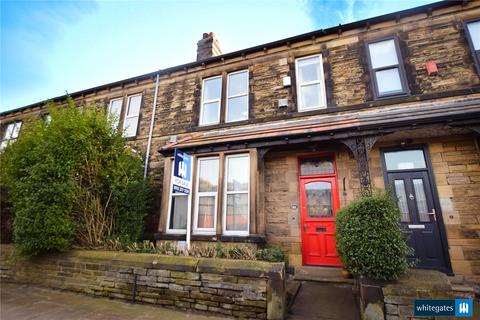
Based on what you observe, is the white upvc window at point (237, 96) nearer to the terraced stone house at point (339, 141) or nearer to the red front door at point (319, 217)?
the terraced stone house at point (339, 141)

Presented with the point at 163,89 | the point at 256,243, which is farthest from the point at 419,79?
the point at 163,89

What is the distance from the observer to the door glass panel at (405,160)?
5457 mm

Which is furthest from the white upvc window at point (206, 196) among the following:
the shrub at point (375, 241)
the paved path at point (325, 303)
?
the shrub at point (375, 241)

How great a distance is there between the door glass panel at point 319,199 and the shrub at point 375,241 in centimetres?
225

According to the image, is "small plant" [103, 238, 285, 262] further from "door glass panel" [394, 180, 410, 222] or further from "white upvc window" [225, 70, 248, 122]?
"white upvc window" [225, 70, 248, 122]

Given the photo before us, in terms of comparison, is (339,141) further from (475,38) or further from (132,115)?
(132,115)

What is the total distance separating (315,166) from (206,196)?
3.26 meters

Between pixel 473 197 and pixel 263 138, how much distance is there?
484cm

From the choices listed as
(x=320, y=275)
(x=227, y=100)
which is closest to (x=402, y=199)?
(x=320, y=275)

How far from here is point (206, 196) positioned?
662 cm

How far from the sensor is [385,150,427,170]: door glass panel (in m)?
5.46

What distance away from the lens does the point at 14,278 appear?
5715 mm

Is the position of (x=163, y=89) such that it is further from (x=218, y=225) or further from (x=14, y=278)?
(x=14, y=278)

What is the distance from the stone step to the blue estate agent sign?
336cm
